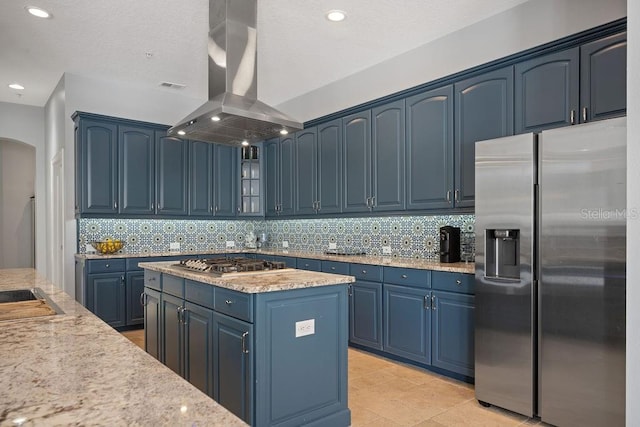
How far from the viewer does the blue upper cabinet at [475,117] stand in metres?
3.44

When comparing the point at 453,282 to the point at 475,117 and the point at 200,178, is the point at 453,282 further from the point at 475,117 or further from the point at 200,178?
the point at 200,178

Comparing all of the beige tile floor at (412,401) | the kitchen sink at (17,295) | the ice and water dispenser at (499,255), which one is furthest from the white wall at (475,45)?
the kitchen sink at (17,295)

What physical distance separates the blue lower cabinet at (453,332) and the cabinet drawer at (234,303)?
1.72 meters

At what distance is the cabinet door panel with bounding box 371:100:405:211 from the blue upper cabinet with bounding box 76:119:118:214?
307 centimetres

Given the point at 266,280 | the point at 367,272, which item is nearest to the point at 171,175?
the point at 367,272

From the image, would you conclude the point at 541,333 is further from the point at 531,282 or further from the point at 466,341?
the point at 466,341

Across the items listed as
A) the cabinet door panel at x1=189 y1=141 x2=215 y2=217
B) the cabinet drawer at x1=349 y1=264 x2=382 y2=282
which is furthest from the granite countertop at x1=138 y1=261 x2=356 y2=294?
the cabinet door panel at x1=189 y1=141 x2=215 y2=217

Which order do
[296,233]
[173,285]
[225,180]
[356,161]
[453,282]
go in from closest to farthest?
[173,285]
[453,282]
[356,161]
[296,233]
[225,180]

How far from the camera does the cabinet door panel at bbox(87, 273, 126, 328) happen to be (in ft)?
16.0

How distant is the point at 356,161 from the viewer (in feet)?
15.6

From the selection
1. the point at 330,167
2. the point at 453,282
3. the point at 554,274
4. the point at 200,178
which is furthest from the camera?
the point at 200,178

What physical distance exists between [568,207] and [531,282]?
0.50 meters

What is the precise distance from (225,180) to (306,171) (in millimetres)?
1340

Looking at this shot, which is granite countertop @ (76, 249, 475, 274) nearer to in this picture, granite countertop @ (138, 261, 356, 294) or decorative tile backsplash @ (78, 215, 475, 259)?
decorative tile backsplash @ (78, 215, 475, 259)
